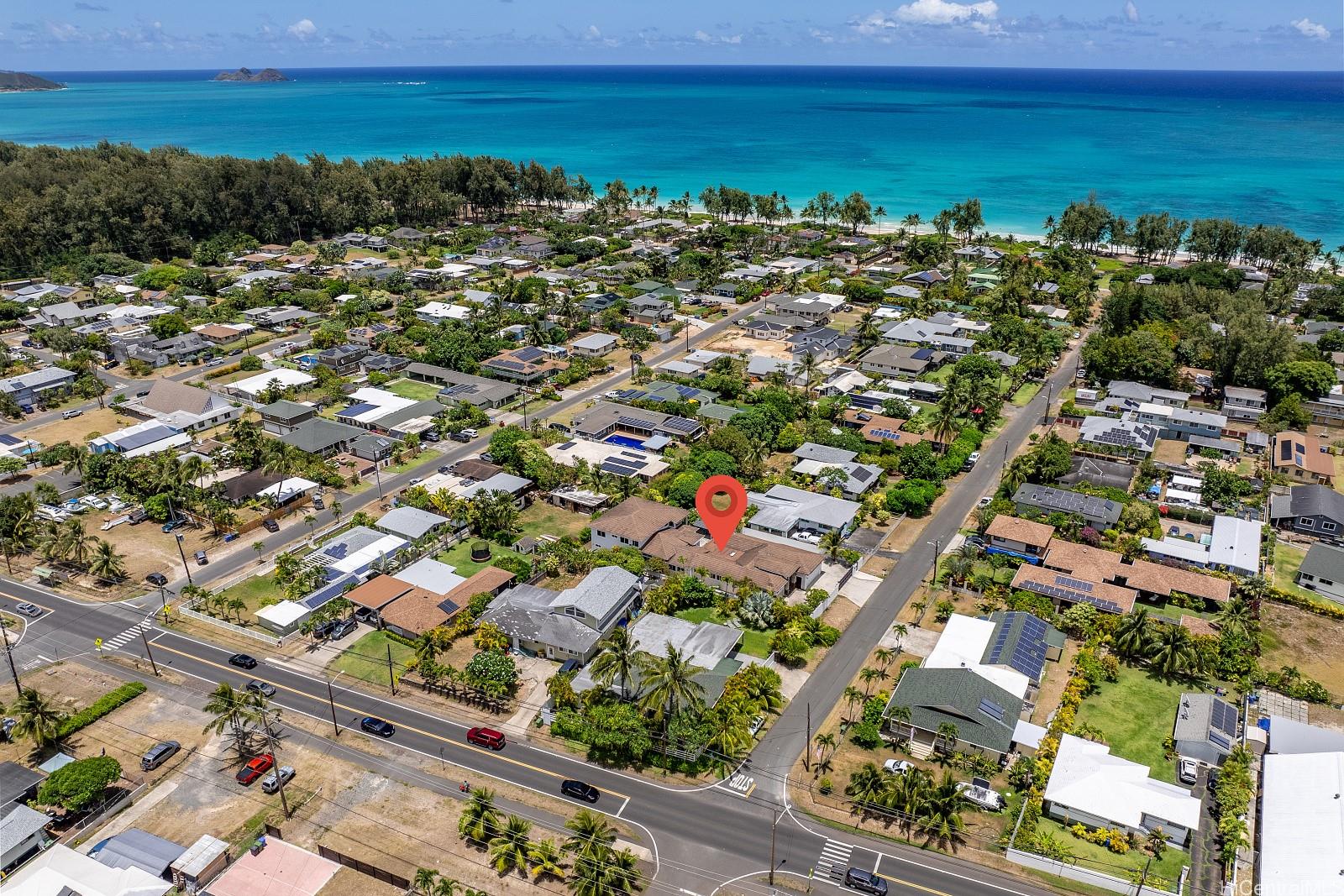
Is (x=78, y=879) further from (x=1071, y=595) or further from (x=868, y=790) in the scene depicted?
(x=1071, y=595)

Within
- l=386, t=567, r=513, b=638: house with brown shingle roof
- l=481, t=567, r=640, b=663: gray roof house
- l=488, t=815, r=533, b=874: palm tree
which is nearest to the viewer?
l=488, t=815, r=533, b=874: palm tree

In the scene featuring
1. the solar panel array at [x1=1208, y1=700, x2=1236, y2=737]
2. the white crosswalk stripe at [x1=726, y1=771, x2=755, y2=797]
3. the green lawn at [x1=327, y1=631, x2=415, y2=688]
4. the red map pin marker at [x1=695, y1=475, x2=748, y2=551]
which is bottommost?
the green lawn at [x1=327, y1=631, x2=415, y2=688]

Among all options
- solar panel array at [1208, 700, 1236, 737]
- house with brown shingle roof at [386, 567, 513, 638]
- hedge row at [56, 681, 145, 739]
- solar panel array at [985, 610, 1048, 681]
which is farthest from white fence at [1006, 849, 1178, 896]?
hedge row at [56, 681, 145, 739]

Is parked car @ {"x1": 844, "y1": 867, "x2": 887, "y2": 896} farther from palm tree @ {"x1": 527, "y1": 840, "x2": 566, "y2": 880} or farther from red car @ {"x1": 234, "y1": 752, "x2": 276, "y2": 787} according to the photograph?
red car @ {"x1": 234, "y1": 752, "x2": 276, "y2": 787}

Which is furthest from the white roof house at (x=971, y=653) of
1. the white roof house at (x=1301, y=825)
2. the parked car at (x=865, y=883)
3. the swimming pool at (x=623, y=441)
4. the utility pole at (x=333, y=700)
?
the swimming pool at (x=623, y=441)

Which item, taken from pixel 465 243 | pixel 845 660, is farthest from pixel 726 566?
pixel 465 243

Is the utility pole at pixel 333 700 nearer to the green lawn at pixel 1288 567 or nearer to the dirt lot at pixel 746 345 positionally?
the green lawn at pixel 1288 567
